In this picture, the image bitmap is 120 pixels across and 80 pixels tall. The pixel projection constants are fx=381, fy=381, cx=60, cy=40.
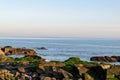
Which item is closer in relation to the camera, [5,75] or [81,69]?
[5,75]

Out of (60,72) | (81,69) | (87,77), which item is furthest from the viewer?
(81,69)

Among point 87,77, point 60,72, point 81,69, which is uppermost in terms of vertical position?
point 81,69

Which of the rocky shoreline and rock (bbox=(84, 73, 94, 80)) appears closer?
rock (bbox=(84, 73, 94, 80))

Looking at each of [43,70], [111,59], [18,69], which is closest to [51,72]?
[43,70]

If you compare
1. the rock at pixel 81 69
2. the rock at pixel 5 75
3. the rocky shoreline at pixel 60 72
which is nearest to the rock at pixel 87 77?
Result: the rocky shoreline at pixel 60 72

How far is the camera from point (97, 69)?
25.6m

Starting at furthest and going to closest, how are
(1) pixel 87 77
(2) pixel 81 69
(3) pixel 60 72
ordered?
1. (2) pixel 81 69
2. (3) pixel 60 72
3. (1) pixel 87 77

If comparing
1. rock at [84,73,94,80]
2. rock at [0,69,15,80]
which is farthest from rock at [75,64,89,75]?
rock at [0,69,15,80]

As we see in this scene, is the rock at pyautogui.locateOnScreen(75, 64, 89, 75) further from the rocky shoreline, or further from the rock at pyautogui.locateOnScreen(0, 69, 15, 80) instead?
the rock at pyautogui.locateOnScreen(0, 69, 15, 80)

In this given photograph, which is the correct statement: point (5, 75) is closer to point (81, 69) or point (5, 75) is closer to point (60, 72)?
point (60, 72)

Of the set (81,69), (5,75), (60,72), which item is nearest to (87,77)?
(81,69)

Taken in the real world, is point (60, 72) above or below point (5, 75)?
above

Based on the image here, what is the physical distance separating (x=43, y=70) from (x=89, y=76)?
313cm

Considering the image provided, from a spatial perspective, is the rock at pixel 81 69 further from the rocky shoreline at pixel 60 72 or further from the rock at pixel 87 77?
the rock at pixel 87 77
